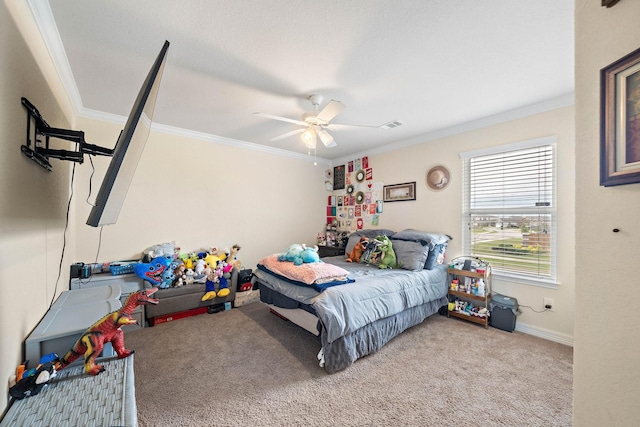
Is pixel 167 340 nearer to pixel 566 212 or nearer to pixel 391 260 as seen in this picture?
pixel 391 260

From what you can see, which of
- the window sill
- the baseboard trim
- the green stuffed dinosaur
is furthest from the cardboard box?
the baseboard trim

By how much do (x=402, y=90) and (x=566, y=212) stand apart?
6.90 feet

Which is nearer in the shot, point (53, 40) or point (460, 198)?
point (53, 40)

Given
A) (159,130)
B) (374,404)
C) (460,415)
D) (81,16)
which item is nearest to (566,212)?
(460,415)

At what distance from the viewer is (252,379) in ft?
6.32

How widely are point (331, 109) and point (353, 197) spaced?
2.67 meters

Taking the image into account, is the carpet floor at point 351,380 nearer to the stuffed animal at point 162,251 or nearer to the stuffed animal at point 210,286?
the stuffed animal at point 210,286

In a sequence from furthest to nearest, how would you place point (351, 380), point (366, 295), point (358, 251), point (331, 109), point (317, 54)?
point (358, 251) → point (366, 295) → point (331, 109) → point (351, 380) → point (317, 54)

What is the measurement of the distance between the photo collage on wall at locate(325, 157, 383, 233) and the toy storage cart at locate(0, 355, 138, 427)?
3806mm

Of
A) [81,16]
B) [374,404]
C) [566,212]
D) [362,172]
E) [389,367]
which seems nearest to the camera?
[81,16]

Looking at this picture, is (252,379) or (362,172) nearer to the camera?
(252,379)

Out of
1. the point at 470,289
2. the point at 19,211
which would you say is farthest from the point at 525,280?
the point at 19,211

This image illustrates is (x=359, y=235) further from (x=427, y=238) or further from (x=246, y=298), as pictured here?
(x=246, y=298)

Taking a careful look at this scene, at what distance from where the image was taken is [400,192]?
155 inches
